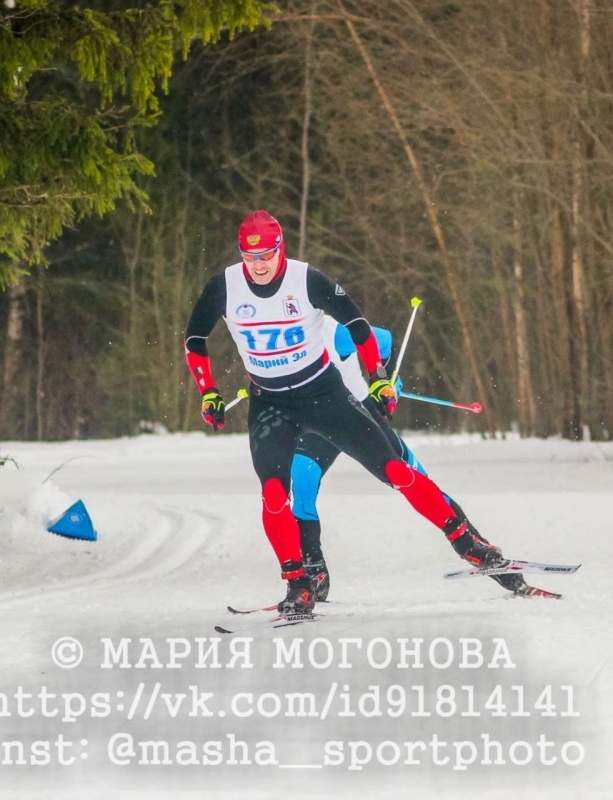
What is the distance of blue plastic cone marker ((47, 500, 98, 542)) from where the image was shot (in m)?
10.4

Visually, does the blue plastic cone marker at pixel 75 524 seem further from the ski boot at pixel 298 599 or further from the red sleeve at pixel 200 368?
the ski boot at pixel 298 599

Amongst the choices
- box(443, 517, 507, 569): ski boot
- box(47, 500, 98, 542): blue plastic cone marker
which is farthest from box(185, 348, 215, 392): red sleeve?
box(47, 500, 98, 542): blue plastic cone marker

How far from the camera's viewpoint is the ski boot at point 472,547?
23.6ft

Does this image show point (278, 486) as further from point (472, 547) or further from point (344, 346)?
point (344, 346)

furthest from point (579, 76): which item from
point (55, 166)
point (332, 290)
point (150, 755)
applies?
point (150, 755)

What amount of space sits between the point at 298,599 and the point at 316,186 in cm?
2308

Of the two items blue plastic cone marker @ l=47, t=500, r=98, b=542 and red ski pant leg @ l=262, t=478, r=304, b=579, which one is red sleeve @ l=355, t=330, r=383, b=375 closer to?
red ski pant leg @ l=262, t=478, r=304, b=579

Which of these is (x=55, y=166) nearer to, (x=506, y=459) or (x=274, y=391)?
(x=274, y=391)

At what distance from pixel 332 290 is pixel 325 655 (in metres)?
1.97

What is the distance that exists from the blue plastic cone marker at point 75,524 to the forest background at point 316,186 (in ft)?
7.41

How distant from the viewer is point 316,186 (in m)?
29.3

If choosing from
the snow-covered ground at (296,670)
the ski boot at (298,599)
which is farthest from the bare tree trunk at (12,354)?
the ski boot at (298,599)

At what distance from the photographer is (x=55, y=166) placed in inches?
390

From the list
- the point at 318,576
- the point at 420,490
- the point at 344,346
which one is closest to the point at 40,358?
the point at 344,346
